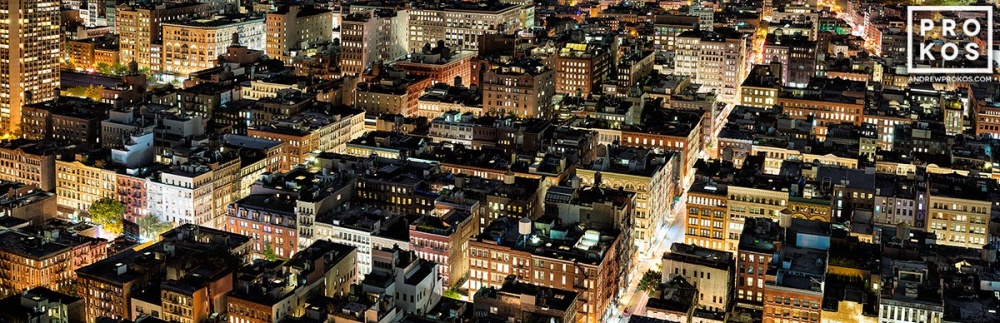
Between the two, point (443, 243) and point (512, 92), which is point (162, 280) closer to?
point (443, 243)

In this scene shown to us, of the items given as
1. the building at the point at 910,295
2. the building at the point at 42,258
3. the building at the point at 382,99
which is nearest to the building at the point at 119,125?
the building at the point at 382,99

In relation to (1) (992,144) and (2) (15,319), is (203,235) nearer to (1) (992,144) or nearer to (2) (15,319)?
(2) (15,319)

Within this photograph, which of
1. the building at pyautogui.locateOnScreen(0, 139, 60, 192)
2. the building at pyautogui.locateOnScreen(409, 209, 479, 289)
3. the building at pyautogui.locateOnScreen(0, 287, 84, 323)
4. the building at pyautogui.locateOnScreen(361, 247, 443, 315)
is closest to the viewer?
the building at pyautogui.locateOnScreen(0, 287, 84, 323)

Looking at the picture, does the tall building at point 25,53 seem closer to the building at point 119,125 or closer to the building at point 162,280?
the building at point 119,125

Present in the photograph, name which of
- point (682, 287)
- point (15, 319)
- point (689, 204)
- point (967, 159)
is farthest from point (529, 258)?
point (967, 159)

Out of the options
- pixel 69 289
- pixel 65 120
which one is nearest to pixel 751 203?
pixel 69 289

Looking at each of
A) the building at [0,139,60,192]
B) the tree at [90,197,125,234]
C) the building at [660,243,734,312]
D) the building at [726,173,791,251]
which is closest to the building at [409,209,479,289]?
the building at [660,243,734,312]

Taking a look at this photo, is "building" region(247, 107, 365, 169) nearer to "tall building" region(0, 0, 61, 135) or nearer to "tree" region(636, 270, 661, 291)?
"tall building" region(0, 0, 61, 135)
